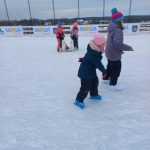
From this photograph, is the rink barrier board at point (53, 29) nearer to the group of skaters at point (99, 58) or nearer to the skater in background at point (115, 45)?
the group of skaters at point (99, 58)

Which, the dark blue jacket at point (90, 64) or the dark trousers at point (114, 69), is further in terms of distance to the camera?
the dark trousers at point (114, 69)

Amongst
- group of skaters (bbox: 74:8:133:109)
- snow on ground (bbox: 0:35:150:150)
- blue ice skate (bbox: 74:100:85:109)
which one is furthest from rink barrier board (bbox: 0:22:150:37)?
blue ice skate (bbox: 74:100:85:109)

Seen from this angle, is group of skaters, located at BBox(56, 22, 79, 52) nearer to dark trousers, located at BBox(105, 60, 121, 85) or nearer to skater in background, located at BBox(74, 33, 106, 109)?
dark trousers, located at BBox(105, 60, 121, 85)

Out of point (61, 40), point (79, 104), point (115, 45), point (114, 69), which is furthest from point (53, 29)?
point (79, 104)

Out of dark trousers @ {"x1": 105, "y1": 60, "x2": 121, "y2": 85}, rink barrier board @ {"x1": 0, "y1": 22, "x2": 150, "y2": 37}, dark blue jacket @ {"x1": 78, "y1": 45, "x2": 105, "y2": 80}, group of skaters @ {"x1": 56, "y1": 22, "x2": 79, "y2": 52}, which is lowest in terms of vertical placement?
rink barrier board @ {"x1": 0, "y1": 22, "x2": 150, "y2": 37}

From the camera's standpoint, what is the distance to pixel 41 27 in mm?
14836

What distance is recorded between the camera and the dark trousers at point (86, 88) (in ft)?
10.6

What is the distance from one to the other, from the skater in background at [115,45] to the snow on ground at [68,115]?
1.46 ft

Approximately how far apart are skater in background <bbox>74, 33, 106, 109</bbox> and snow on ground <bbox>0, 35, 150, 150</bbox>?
0.86ft

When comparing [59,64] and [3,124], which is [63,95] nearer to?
[3,124]

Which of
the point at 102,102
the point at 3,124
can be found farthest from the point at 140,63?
the point at 3,124

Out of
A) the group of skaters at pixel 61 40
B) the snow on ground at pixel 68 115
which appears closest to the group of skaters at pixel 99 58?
the snow on ground at pixel 68 115

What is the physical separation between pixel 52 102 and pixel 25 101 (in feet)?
1.55

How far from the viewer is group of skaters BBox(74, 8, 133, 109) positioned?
118 inches
